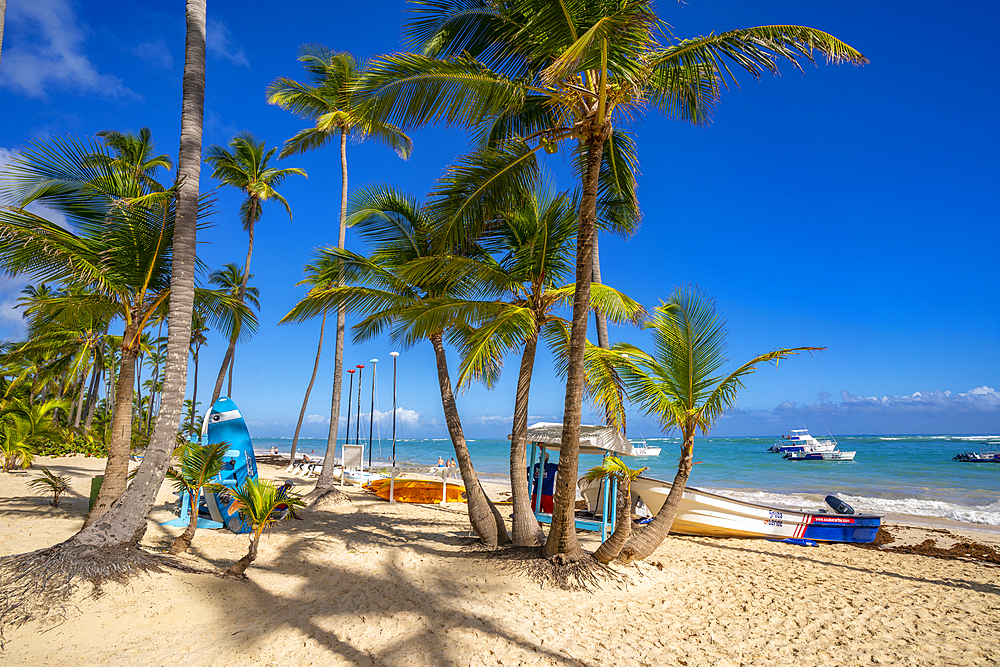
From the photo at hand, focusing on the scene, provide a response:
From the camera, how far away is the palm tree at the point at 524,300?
6895 millimetres

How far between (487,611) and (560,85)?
5778 millimetres

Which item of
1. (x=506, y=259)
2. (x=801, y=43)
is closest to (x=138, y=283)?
(x=506, y=259)

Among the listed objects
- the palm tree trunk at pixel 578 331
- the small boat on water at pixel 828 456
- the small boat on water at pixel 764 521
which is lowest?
the small boat on water at pixel 828 456

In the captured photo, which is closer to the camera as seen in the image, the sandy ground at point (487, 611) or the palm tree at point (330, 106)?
the sandy ground at point (487, 611)

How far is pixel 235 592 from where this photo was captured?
17.8 feet

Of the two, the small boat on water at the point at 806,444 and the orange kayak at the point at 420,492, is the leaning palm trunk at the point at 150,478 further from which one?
the small boat on water at the point at 806,444

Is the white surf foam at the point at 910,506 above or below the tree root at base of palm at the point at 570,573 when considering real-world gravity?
below

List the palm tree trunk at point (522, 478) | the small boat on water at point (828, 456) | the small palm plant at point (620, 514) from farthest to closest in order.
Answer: the small boat on water at point (828, 456), the palm tree trunk at point (522, 478), the small palm plant at point (620, 514)

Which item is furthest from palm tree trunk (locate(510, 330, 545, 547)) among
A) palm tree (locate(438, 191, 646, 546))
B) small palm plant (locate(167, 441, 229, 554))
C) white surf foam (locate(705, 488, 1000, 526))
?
white surf foam (locate(705, 488, 1000, 526))

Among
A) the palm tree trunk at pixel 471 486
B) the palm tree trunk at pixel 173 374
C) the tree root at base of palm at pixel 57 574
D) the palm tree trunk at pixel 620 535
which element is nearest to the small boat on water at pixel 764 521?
the palm tree trunk at pixel 471 486

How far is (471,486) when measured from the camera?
7625 millimetres

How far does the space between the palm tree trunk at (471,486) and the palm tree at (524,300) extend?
0.59 meters

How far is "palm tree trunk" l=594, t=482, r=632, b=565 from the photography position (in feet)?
20.3

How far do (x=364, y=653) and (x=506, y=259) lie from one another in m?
5.47
